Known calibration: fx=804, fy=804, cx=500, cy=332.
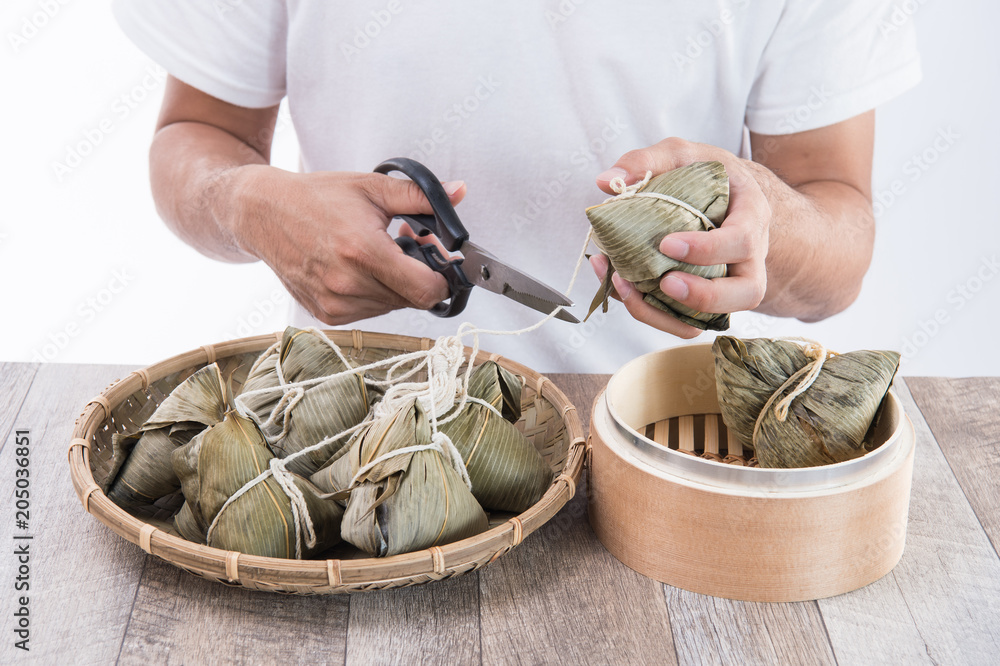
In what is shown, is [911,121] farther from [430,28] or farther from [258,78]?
[258,78]

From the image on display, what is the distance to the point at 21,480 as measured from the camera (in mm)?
908

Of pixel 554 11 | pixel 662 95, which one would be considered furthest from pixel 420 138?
pixel 662 95

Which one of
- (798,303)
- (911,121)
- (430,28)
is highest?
(430,28)

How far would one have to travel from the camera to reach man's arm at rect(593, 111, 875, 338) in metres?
0.78

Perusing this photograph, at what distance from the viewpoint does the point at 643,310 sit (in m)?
0.85

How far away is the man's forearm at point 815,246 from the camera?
1.07 meters

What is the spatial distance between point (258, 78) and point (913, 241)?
6.69ft

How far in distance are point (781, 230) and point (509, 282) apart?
0.40 meters
